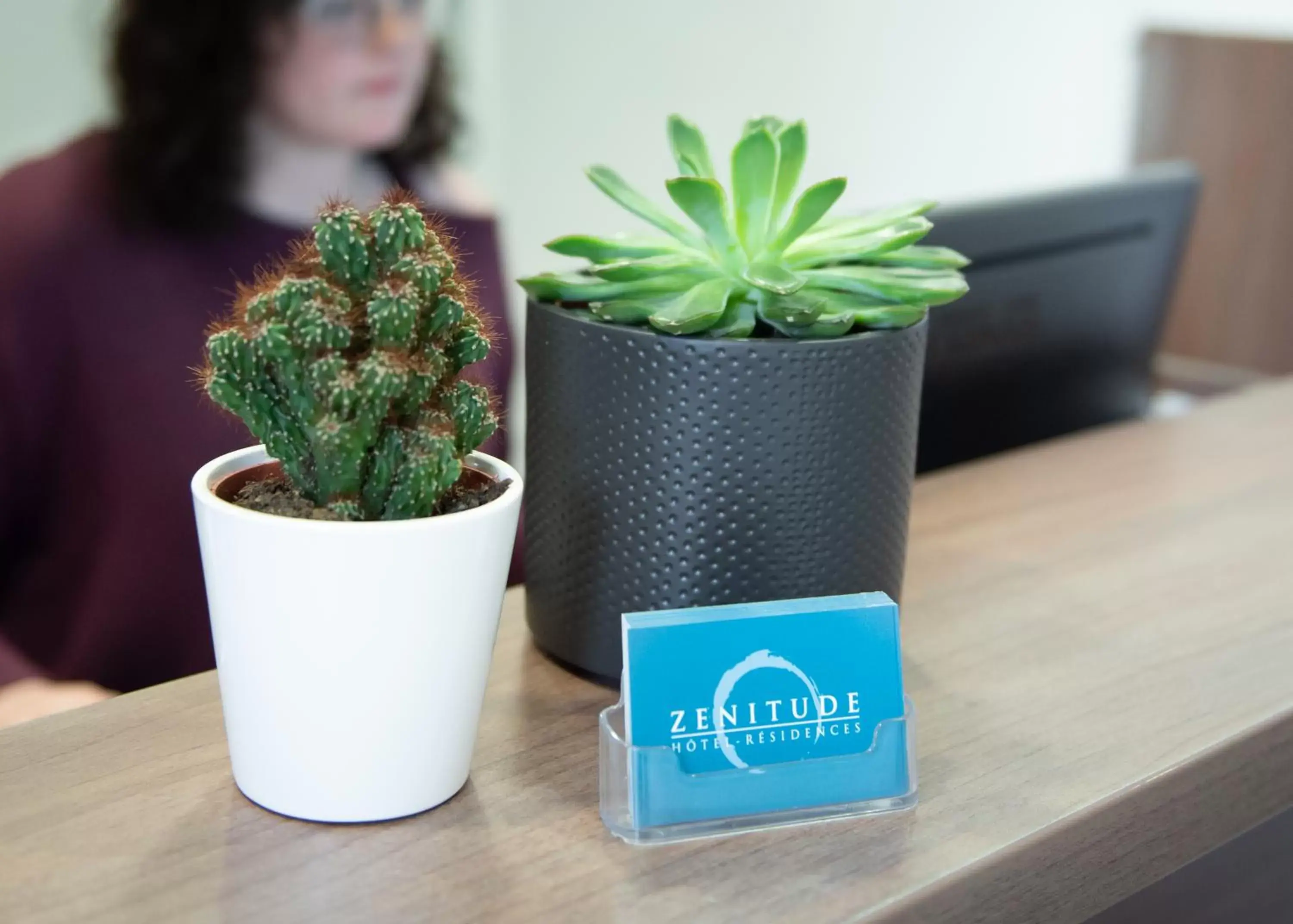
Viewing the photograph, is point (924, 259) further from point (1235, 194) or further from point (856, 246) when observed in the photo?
point (1235, 194)

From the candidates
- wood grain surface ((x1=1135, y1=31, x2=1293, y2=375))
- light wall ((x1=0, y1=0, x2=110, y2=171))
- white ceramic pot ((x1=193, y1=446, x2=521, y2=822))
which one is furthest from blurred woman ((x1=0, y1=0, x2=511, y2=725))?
wood grain surface ((x1=1135, y1=31, x2=1293, y2=375))

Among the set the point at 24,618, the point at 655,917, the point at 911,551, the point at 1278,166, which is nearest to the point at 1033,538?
the point at 911,551

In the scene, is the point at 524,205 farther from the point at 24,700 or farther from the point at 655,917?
the point at 655,917

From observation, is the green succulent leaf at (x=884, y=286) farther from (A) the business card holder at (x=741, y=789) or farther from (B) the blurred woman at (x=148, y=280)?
(B) the blurred woman at (x=148, y=280)

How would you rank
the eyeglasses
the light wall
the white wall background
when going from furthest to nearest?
the white wall background
the light wall
the eyeglasses

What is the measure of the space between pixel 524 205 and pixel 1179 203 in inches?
69.3

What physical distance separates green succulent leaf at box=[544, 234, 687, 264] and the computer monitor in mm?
330

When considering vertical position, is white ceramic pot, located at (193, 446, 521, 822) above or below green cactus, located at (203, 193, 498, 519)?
below

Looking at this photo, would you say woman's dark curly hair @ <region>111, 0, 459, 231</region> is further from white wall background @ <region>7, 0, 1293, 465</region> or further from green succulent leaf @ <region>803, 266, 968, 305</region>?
green succulent leaf @ <region>803, 266, 968, 305</region>

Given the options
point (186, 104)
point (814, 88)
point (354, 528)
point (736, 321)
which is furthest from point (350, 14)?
point (814, 88)

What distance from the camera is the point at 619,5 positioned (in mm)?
2695

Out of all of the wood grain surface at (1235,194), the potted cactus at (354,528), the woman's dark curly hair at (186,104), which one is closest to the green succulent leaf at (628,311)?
the potted cactus at (354,528)

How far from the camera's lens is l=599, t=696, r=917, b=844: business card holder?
57 cm

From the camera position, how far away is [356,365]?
52 cm
